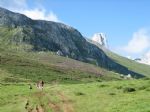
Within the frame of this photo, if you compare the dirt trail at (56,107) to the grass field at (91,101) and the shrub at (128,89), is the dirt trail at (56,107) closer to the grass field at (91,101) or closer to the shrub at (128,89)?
the grass field at (91,101)

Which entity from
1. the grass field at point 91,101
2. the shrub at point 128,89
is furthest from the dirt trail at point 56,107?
the shrub at point 128,89

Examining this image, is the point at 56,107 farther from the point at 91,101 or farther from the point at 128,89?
the point at 128,89

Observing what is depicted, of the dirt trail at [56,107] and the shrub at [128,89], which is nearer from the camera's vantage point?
the dirt trail at [56,107]

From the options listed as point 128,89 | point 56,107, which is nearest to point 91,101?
point 56,107

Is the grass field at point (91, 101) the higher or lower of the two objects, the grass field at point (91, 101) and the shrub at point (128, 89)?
the lower

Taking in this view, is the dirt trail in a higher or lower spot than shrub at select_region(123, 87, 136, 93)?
lower

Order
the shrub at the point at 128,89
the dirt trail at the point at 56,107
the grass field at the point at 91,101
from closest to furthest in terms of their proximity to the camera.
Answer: the grass field at the point at 91,101 → the dirt trail at the point at 56,107 → the shrub at the point at 128,89

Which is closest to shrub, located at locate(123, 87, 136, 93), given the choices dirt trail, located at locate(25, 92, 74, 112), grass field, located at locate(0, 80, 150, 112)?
grass field, located at locate(0, 80, 150, 112)

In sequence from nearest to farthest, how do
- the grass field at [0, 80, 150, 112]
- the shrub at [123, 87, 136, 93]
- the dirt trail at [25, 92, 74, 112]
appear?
the grass field at [0, 80, 150, 112], the dirt trail at [25, 92, 74, 112], the shrub at [123, 87, 136, 93]

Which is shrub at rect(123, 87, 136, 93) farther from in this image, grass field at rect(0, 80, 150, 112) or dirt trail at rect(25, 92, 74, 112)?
dirt trail at rect(25, 92, 74, 112)

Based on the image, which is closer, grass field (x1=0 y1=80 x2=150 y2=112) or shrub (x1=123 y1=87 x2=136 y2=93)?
grass field (x1=0 y1=80 x2=150 y2=112)

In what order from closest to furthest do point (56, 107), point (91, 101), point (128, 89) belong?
point (56, 107), point (91, 101), point (128, 89)

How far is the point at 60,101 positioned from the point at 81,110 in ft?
34.0

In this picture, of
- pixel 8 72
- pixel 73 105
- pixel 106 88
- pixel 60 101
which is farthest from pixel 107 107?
pixel 8 72
